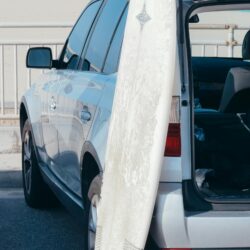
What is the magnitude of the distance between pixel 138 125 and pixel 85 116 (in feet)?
3.56

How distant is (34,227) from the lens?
6.46 meters

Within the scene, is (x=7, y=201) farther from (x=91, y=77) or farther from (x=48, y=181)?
(x=91, y=77)

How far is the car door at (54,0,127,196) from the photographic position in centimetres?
472

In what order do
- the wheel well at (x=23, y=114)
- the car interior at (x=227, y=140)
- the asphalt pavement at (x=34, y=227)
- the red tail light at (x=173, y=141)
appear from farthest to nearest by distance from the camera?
the wheel well at (x=23, y=114) < the asphalt pavement at (x=34, y=227) < the car interior at (x=227, y=140) < the red tail light at (x=173, y=141)

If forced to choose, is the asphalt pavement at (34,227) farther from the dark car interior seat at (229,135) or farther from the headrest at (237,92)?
the headrest at (237,92)

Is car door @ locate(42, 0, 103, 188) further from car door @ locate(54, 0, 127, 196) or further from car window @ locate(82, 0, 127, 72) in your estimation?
car window @ locate(82, 0, 127, 72)

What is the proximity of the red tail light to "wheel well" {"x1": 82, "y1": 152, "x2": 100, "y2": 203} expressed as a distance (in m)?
0.91

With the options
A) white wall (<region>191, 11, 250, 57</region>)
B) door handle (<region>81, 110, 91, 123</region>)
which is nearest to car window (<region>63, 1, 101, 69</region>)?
door handle (<region>81, 110, 91, 123</region>)

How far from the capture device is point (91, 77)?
4973mm

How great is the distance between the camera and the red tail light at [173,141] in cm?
363

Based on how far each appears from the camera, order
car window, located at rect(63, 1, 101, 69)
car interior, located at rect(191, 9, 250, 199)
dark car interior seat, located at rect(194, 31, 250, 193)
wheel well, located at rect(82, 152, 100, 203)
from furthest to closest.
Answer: car window, located at rect(63, 1, 101, 69), wheel well, located at rect(82, 152, 100, 203), dark car interior seat, located at rect(194, 31, 250, 193), car interior, located at rect(191, 9, 250, 199)

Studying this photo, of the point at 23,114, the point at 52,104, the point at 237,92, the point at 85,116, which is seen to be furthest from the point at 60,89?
the point at 23,114

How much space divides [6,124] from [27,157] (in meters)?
2.32

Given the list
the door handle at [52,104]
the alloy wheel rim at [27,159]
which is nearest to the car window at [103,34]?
the door handle at [52,104]
